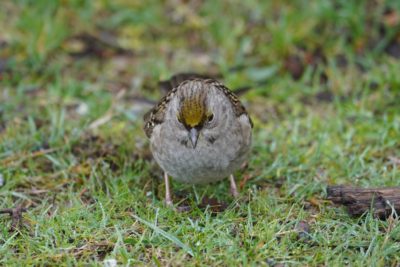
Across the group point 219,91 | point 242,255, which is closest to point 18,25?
point 219,91

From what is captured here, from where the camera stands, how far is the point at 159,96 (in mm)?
6785

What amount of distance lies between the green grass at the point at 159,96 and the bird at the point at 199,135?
11.4 inches

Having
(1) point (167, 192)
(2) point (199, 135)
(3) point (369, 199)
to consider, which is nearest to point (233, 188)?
(1) point (167, 192)

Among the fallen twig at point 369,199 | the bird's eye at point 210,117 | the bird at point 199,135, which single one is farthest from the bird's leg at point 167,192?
the fallen twig at point 369,199

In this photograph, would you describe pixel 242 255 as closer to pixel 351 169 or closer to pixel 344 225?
pixel 344 225

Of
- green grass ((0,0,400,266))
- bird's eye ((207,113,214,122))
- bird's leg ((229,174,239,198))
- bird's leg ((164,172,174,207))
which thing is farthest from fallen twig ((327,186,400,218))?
bird's leg ((164,172,174,207))

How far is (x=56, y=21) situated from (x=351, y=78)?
324 centimetres

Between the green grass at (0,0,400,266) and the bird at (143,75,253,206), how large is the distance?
290 millimetres

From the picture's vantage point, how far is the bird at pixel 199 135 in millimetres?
4527

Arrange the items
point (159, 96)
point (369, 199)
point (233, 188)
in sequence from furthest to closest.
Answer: point (159, 96)
point (233, 188)
point (369, 199)

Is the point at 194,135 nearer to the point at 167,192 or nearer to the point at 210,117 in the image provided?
the point at 210,117

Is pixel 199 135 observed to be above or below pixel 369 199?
above

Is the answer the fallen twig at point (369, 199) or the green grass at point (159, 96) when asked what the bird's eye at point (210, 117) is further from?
the fallen twig at point (369, 199)

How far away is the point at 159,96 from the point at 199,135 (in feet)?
7.41
